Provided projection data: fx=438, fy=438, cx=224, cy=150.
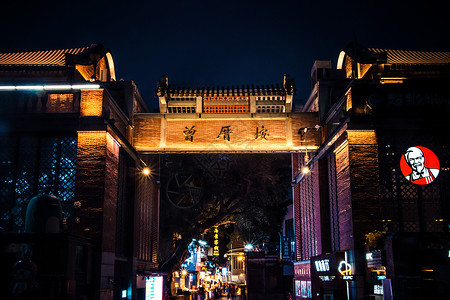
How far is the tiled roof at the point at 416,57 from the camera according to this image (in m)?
19.9

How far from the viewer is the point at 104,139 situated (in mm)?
15625

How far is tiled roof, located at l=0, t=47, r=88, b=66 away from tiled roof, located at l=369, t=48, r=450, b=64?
Result: 15.1m

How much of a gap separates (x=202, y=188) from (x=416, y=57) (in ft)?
50.6

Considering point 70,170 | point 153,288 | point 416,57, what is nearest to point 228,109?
point 70,170

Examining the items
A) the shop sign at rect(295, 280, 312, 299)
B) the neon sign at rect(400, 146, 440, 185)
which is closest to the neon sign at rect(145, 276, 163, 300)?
the shop sign at rect(295, 280, 312, 299)

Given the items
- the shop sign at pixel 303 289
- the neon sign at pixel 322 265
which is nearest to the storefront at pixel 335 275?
the neon sign at pixel 322 265

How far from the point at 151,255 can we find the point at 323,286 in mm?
10855

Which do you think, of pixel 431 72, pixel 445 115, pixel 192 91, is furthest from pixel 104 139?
pixel 431 72

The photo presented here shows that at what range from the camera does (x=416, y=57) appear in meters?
20.5

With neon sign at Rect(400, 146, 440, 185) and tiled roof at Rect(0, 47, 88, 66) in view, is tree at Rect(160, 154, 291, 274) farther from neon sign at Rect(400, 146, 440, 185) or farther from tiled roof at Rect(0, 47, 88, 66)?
neon sign at Rect(400, 146, 440, 185)

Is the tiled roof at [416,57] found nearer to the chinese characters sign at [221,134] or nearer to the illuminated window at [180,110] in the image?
the chinese characters sign at [221,134]

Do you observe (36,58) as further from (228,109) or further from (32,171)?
(228,109)

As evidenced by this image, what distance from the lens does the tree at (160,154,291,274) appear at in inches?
1142

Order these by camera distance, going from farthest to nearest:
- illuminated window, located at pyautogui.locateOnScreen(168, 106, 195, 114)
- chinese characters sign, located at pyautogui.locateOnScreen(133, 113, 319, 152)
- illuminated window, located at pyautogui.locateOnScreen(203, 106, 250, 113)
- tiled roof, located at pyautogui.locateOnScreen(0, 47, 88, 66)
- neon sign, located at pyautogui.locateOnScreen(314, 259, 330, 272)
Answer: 1. illuminated window, located at pyautogui.locateOnScreen(168, 106, 195, 114)
2. illuminated window, located at pyautogui.locateOnScreen(203, 106, 250, 113)
3. chinese characters sign, located at pyautogui.locateOnScreen(133, 113, 319, 152)
4. tiled roof, located at pyautogui.locateOnScreen(0, 47, 88, 66)
5. neon sign, located at pyautogui.locateOnScreen(314, 259, 330, 272)
